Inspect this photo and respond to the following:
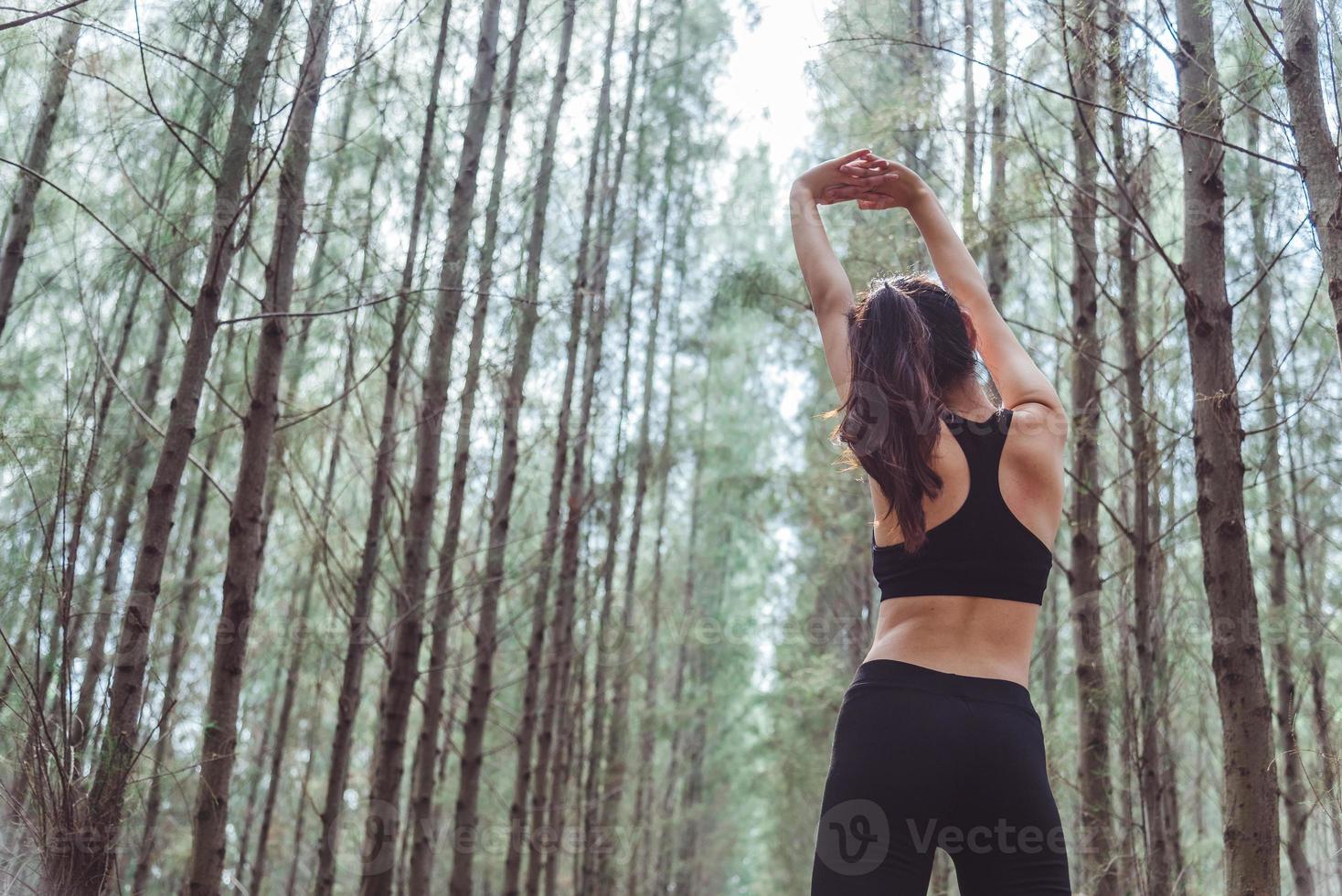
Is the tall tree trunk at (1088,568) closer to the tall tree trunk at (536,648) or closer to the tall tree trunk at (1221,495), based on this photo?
the tall tree trunk at (1221,495)

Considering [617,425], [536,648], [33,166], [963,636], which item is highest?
[617,425]

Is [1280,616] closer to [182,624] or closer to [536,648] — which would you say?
[536,648]

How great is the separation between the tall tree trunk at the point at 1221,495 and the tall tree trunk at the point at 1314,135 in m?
0.22

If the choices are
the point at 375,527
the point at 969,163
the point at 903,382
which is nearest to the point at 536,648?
the point at 375,527

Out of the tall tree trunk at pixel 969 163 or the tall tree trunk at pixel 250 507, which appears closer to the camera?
the tall tree trunk at pixel 250 507

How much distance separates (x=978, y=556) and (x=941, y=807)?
0.35 metres

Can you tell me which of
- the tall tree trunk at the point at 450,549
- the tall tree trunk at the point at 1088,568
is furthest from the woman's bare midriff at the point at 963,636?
the tall tree trunk at the point at 450,549

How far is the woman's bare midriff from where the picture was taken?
4.87ft

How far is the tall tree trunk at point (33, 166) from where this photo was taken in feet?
15.7

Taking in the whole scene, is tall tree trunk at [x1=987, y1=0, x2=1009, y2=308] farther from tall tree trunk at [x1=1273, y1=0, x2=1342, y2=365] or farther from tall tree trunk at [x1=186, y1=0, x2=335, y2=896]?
tall tree trunk at [x1=186, y1=0, x2=335, y2=896]

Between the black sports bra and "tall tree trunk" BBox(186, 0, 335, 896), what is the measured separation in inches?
94.7

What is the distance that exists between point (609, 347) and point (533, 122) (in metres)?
3.63

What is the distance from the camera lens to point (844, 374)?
172cm

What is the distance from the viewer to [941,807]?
4.66ft
